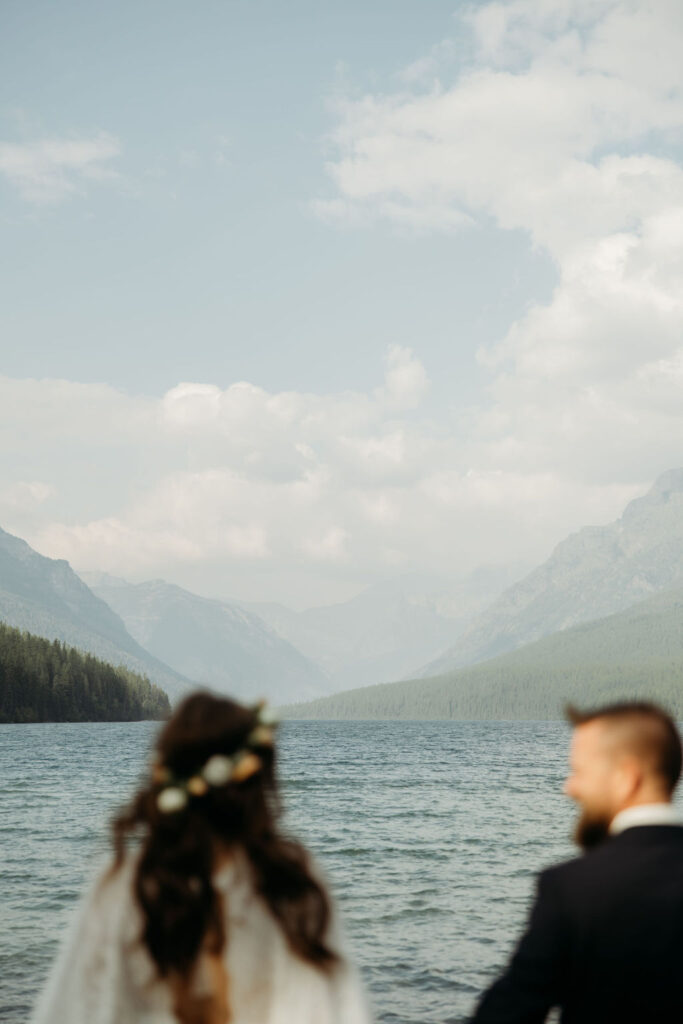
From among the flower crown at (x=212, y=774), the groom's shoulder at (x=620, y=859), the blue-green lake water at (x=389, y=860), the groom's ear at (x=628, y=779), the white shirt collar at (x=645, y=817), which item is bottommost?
the blue-green lake water at (x=389, y=860)

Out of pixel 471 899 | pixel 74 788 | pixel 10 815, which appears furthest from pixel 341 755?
pixel 471 899

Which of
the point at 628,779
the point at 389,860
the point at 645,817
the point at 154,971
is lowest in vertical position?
the point at 389,860

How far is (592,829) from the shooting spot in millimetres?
4004

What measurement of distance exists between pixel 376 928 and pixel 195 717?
16958 millimetres

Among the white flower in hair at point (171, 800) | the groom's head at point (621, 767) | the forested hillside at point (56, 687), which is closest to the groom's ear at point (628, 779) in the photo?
the groom's head at point (621, 767)

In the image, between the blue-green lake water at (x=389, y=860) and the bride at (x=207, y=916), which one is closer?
A: the bride at (x=207, y=916)

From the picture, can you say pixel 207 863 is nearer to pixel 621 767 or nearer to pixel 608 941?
pixel 608 941

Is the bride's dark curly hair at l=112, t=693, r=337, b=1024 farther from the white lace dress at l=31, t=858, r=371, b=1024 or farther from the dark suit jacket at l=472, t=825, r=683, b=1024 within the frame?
the dark suit jacket at l=472, t=825, r=683, b=1024

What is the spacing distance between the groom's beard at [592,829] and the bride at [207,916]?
3.58 feet

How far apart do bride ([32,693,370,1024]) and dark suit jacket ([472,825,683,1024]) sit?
707 mm

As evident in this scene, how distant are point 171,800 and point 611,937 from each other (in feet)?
5.74

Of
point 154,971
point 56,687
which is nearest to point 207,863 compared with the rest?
point 154,971

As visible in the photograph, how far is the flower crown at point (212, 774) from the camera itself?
3.77m

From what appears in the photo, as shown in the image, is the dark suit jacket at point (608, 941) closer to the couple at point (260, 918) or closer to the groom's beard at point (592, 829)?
the couple at point (260, 918)
